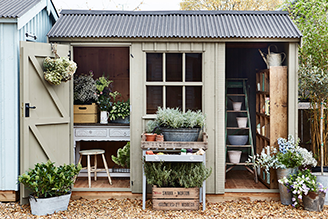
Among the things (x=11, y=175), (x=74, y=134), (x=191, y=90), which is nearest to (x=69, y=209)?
(x=11, y=175)

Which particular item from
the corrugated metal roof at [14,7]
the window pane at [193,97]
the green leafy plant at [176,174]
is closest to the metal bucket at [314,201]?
the green leafy plant at [176,174]

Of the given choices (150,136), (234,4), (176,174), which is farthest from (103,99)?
(234,4)

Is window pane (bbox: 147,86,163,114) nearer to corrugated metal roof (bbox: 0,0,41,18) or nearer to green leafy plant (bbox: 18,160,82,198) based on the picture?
green leafy plant (bbox: 18,160,82,198)

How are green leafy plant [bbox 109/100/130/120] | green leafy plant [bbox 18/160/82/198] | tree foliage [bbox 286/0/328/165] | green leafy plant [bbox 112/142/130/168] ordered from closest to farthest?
green leafy plant [bbox 18/160/82/198]
tree foliage [bbox 286/0/328/165]
green leafy plant [bbox 112/142/130/168]
green leafy plant [bbox 109/100/130/120]

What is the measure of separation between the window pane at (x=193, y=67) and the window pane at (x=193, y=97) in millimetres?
138

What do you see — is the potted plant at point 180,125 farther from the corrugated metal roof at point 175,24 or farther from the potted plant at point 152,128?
the corrugated metal roof at point 175,24

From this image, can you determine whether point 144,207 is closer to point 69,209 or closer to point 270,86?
point 69,209

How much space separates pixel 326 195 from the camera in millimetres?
4133

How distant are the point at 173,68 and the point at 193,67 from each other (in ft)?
0.91

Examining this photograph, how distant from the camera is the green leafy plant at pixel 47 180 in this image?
3668mm

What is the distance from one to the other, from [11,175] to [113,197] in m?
1.35

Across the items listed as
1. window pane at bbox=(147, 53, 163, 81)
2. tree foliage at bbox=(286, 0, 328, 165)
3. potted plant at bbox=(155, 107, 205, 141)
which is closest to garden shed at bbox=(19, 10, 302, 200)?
window pane at bbox=(147, 53, 163, 81)

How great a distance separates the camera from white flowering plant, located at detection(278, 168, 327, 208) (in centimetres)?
385

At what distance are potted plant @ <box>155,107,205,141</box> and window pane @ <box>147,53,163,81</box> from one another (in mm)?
562
